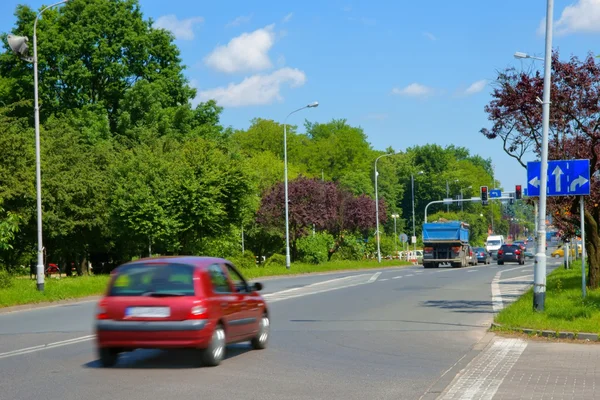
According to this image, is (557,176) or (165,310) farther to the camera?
(557,176)

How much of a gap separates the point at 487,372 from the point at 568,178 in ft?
27.6

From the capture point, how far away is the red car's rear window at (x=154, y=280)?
11438 mm

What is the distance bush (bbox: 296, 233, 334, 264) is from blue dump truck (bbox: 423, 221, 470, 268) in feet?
23.6

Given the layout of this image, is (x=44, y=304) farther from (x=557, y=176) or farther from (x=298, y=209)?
(x=298, y=209)

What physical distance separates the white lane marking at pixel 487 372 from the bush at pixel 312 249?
157 ft

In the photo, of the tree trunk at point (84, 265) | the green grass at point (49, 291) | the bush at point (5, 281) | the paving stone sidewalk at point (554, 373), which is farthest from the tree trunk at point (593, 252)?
the tree trunk at point (84, 265)

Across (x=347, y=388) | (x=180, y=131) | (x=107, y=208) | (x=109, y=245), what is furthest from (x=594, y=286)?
(x=180, y=131)

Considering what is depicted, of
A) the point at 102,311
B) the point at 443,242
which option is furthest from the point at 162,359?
the point at 443,242

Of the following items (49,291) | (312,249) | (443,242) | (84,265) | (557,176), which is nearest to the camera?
(557,176)

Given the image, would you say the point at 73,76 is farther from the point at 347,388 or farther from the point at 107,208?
the point at 347,388

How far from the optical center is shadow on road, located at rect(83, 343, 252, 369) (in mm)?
11789

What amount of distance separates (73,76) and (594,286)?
136ft

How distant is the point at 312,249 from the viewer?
2453 inches

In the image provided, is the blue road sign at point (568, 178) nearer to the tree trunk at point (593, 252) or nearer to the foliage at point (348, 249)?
the tree trunk at point (593, 252)
